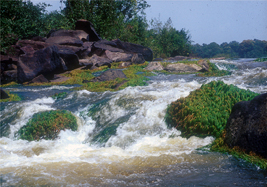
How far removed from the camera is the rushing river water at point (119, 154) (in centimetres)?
382

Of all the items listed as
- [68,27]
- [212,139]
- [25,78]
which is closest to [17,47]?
[25,78]

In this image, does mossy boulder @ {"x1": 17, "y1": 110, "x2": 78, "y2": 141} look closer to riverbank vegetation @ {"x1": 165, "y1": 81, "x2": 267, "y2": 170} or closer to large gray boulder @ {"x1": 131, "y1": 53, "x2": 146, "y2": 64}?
riverbank vegetation @ {"x1": 165, "y1": 81, "x2": 267, "y2": 170}

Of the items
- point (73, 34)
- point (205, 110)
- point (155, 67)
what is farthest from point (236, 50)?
point (205, 110)

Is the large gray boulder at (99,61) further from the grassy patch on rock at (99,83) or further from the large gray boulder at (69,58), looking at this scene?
the grassy patch on rock at (99,83)

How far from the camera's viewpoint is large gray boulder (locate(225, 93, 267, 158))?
14.4 ft

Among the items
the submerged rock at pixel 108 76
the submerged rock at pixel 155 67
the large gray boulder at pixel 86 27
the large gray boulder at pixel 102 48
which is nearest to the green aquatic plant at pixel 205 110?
the submerged rock at pixel 108 76

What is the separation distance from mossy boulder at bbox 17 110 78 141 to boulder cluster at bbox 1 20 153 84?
341 inches

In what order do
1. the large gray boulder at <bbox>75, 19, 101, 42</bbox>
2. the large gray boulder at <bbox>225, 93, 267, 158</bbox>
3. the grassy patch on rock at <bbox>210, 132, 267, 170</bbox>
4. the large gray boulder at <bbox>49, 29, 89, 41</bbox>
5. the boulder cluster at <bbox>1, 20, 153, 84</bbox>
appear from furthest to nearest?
1. the large gray boulder at <bbox>75, 19, 101, 42</bbox>
2. the large gray boulder at <bbox>49, 29, 89, 41</bbox>
3. the boulder cluster at <bbox>1, 20, 153, 84</bbox>
4. the large gray boulder at <bbox>225, 93, 267, 158</bbox>
5. the grassy patch on rock at <bbox>210, 132, 267, 170</bbox>

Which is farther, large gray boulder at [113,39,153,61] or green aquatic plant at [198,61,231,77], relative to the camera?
large gray boulder at [113,39,153,61]

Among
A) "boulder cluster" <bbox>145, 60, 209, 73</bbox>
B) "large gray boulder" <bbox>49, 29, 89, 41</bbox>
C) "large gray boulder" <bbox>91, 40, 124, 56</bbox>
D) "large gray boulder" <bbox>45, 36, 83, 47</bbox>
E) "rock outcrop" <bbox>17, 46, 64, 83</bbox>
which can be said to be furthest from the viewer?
"large gray boulder" <bbox>91, 40, 124, 56</bbox>

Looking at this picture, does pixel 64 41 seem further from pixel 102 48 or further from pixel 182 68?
pixel 182 68

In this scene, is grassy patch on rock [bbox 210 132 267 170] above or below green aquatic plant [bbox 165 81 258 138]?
below

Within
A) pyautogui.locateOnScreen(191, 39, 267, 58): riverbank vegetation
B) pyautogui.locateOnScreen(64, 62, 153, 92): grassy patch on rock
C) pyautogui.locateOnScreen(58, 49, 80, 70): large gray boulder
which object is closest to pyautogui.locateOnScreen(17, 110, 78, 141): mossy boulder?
pyautogui.locateOnScreen(64, 62, 153, 92): grassy patch on rock

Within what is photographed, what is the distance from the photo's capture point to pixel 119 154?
209 inches
